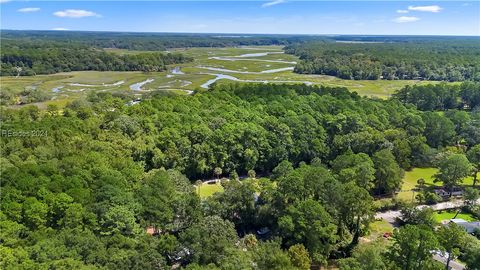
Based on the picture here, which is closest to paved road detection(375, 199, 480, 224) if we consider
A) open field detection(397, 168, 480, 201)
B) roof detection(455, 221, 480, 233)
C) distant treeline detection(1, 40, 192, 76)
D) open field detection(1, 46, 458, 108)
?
open field detection(397, 168, 480, 201)

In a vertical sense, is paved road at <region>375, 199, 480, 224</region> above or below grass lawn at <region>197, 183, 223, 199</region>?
below

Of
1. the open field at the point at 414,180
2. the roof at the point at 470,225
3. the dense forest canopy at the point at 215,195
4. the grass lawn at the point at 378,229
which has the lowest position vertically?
the grass lawn at the point at 378,229

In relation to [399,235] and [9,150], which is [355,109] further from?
[9,150]

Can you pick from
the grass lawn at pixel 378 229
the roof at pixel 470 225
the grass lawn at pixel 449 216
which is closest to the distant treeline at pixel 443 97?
the grass lawn at pixel 449 216

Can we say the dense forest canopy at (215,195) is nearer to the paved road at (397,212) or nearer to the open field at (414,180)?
the open field at (414,180)

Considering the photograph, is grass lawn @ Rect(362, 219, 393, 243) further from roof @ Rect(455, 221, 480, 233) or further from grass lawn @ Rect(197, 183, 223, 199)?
grass lawn @ Rect(197, 183, 223, 199)

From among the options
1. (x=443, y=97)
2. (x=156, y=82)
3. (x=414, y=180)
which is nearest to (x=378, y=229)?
(x=414, y=180)
